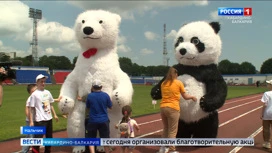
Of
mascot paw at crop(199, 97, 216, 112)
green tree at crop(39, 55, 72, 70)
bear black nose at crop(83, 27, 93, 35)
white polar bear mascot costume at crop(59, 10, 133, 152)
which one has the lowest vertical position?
mascot paw at crop(199, 97, 216, 112)

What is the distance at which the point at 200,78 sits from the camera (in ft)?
22.0

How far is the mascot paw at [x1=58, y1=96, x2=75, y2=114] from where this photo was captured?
6113 mm

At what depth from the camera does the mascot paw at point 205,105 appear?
20.8 feet

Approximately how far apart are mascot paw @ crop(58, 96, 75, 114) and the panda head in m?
2.58

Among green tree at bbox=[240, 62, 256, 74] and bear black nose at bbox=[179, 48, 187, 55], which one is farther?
green tree at bbox=[240, 62, 256, 74]

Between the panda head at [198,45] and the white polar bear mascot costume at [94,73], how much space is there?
1417 millimetres

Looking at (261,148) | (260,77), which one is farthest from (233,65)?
(261,148)

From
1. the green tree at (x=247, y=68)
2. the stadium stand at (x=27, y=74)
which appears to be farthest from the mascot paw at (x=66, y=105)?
the green tree at (x=247, y=68)

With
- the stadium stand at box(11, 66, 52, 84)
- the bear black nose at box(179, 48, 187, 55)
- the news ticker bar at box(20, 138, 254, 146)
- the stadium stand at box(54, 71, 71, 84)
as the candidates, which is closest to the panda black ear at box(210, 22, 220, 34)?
the bear black nose at box(179, 48, 187, 55)

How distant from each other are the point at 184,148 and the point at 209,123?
823mm

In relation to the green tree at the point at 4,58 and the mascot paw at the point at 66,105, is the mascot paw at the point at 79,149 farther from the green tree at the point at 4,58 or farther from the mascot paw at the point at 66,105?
the green tree at the point at 4,58

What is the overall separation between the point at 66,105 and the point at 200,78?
2.97m

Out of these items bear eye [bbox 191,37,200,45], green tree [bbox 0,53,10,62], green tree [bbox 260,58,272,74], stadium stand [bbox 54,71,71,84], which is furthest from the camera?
green tree [bbox 260,58,272,74]

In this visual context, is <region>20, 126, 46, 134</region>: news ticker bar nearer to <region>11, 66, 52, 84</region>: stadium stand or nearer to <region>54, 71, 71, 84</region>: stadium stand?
<region>11, 66, 52, 84</region>: stadium stand
